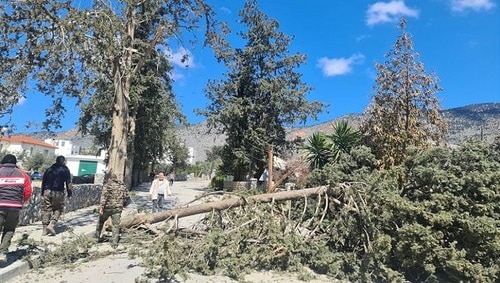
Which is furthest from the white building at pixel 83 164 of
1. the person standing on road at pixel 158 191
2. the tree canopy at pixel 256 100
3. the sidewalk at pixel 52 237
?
the person standing on road at pixel 158 191

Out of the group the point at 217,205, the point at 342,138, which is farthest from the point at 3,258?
the point at 342,138

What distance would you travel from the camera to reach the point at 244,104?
3009 cm

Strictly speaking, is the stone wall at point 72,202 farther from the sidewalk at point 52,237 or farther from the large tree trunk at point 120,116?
the large tree trunk at point 120,116

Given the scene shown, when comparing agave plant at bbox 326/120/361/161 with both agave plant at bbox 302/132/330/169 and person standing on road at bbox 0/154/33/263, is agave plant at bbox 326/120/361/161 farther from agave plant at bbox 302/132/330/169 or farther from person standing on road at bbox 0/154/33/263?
person standing on road at bbox 0/154/33/263

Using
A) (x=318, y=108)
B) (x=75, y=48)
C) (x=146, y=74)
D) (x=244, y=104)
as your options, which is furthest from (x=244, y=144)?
(x=75, y=48)

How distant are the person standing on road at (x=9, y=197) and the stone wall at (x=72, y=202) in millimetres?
2940

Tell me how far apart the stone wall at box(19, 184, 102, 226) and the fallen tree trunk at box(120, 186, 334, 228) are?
2.55 meters

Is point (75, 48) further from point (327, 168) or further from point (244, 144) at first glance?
point (244, 144)

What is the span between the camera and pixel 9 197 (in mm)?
6422

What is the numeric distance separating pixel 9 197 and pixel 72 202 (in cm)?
937

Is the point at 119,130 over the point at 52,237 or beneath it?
over

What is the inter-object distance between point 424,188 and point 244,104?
22.5m

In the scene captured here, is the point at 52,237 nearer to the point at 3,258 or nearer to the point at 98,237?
the point at 98,237

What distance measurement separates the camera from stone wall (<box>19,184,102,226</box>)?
11214 mm
